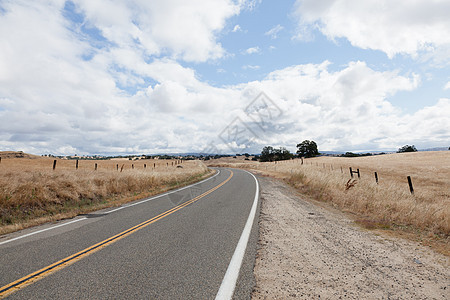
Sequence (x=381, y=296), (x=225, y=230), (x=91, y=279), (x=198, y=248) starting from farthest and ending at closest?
(x=225, y=230), (x=198, y=248), (x=91, y=279), (x=381, y=296)

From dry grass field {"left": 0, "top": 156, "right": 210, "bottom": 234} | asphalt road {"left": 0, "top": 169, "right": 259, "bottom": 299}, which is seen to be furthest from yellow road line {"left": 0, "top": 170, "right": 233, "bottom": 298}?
dry grass field {"left": 0, "top": 156, "right": 210, "bottom": 234}

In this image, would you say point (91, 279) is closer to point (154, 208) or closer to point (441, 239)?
point (154, 208)

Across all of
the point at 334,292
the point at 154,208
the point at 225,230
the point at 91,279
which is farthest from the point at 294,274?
the point at 154,208

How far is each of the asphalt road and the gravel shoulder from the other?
45 centimetres

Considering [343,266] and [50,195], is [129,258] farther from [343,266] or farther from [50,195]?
[50,195]

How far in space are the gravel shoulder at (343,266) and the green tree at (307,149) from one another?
4063 inches

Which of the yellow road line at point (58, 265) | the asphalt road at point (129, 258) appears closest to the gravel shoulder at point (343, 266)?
the asphalt road at point (129, 258)

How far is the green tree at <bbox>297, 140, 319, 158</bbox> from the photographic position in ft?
336

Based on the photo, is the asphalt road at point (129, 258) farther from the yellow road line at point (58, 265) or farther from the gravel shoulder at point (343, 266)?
the gravel shoulder at point (343, 266)

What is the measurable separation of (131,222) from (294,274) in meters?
5.32

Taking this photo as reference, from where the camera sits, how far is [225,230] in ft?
19.9

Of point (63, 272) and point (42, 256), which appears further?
point (42, 256)

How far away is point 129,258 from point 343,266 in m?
4.13

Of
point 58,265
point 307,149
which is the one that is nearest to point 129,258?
point 58,265
